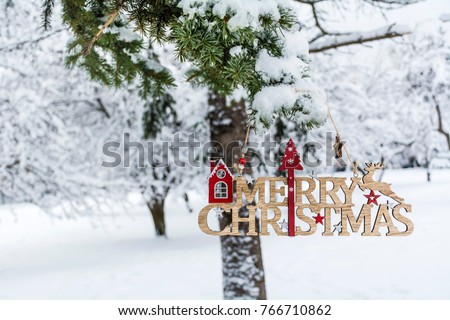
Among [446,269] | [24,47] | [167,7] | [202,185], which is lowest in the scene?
[446,269]

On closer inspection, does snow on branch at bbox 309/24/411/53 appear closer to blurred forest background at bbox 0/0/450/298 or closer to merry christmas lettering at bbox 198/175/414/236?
blurred forest background at bbox 0/0/450/298

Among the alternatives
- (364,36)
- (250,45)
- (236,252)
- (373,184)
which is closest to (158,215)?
(236,252)

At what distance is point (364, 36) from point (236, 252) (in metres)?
1.93

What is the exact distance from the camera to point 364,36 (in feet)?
9.87

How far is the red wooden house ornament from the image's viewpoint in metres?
1.78

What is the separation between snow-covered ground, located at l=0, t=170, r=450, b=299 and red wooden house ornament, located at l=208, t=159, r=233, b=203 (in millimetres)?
4027

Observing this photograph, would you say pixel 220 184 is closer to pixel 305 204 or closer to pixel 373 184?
pixel 305 204

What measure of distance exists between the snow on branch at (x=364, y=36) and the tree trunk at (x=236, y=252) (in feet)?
2.90

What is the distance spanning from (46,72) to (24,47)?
3078 millimetres

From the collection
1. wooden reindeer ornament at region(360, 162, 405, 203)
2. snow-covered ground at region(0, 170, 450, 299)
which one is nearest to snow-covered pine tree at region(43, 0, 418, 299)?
wooden reindeer ornament at region(360, 162, 405, 203)

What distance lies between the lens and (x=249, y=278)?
3.34m

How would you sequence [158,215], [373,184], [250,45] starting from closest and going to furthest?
[250,45]
[373,184]
[158,215]
